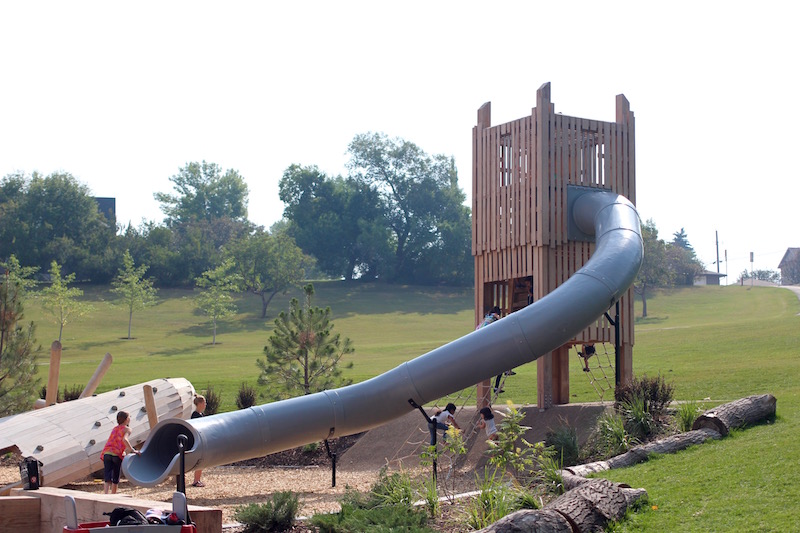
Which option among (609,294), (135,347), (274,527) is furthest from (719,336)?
(135,347)

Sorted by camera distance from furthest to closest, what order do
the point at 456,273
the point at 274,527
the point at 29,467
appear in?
the point at 456,273
the point at 29,467
the point at 274,527

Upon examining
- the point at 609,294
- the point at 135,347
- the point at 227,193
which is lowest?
the point at 135,347

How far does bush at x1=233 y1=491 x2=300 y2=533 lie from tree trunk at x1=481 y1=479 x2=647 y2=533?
253 centimetres

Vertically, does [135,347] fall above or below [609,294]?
below

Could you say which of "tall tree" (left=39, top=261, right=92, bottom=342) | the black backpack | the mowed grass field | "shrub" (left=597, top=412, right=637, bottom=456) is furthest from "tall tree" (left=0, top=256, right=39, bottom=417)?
"tall tree" (left=39, top=261, right=92, bottom=342)

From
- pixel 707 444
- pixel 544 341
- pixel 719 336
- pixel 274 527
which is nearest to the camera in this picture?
pixel 274 527

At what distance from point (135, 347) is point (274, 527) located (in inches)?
1781

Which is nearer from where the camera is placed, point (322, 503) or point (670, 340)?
point (322, 503)

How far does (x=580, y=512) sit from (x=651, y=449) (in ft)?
12.0

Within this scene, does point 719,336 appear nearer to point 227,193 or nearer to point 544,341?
point 544,341

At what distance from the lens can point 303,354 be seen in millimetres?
21406

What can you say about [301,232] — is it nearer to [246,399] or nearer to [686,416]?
[246,399]

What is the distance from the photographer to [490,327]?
522 inches

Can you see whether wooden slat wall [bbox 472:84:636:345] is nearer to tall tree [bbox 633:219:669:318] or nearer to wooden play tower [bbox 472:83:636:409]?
wooden play tower [bbox 472:83:636:409]
